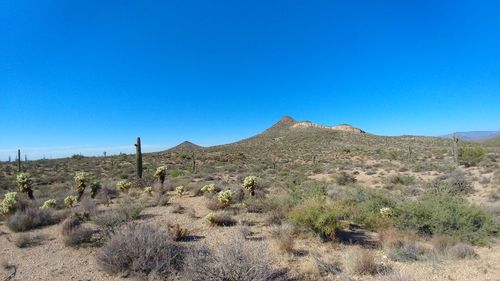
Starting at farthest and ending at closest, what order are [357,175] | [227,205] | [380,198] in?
[357,175]
[227,205]
[380,198]

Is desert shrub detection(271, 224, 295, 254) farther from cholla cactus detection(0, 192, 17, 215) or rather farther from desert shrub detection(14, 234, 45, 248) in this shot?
cholla cactus detection(0, 192, 17, 215)

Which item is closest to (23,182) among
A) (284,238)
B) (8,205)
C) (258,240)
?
(8,205)

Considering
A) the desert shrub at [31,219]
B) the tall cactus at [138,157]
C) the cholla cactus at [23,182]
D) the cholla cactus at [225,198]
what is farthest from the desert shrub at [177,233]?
the tall cactus at [138,157]

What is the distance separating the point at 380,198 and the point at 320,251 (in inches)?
148

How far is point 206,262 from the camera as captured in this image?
5797 millimetres

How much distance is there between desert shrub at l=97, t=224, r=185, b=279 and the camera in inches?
249

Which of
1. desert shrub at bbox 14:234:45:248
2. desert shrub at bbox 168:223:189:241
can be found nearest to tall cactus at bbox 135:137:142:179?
desert shrub at bbox 14:234:45:248

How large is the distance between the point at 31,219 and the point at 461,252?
11800 mm

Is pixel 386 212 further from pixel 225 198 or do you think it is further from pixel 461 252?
pixel 225 198

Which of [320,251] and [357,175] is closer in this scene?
[320,251]

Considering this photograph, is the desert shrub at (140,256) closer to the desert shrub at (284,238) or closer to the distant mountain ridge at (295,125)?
the desert shrub at (284,238)

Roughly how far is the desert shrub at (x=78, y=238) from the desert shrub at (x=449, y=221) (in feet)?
27.3

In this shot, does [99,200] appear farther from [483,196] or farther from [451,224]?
[483,196]

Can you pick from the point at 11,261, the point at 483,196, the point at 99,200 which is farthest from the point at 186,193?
the point at 483,196
